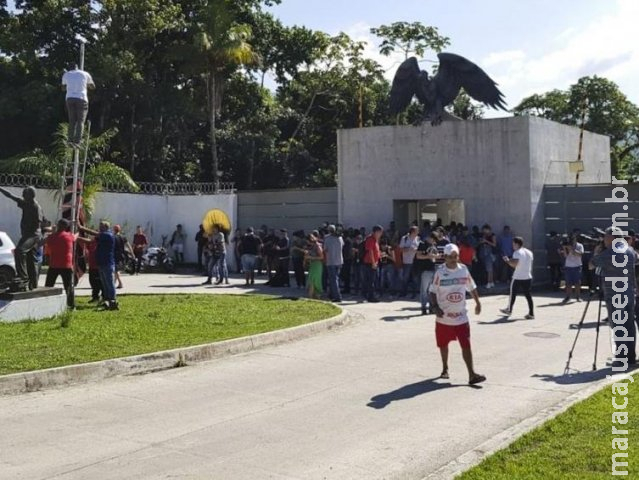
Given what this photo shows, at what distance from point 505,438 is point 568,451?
66cm

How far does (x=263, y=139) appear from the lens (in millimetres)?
38719

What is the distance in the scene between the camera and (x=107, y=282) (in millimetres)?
14039

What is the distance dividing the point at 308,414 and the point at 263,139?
106 feet

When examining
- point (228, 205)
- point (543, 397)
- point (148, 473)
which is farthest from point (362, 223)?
point (148, 473)

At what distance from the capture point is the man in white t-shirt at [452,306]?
8.58 meters

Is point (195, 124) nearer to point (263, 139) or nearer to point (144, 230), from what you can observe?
point (263, 139)

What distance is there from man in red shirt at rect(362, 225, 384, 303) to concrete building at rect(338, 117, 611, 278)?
17.7ft

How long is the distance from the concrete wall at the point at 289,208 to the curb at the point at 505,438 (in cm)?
1734

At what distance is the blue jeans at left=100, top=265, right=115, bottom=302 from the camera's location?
13992mm

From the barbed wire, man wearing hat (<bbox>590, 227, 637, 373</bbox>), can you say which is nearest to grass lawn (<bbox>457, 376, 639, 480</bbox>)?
man wearing hat (<bbox>590, 227, 637, 373</bbox>)

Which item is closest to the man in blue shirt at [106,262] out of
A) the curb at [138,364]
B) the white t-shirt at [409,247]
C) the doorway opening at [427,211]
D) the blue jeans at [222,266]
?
the curb at [138,364]

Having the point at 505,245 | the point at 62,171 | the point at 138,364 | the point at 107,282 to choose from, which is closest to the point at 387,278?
the point at 505,245

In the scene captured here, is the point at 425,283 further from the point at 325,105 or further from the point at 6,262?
the point at 325,105

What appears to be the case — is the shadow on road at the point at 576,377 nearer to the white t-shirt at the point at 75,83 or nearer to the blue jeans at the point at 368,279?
the blue jeans at the point at 368,279
